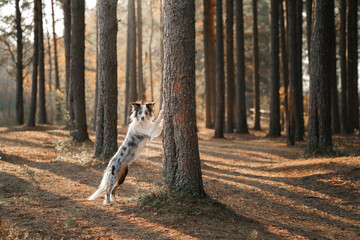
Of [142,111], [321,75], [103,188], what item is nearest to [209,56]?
[321,75]

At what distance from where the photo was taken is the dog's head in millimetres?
7082

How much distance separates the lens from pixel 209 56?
1052 inches

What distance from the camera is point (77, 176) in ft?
31.5

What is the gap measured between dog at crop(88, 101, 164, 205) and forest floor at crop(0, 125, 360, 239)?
396 millimetres

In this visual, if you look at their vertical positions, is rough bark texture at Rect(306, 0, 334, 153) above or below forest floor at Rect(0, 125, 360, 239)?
above

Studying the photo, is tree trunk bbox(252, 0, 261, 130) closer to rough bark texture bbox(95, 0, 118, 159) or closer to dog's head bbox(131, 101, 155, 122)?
rough bark texture bbox(95, 0, 118, 159)

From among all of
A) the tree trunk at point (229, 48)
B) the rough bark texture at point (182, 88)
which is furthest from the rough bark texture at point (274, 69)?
the rough bark texture at point (182, 88)

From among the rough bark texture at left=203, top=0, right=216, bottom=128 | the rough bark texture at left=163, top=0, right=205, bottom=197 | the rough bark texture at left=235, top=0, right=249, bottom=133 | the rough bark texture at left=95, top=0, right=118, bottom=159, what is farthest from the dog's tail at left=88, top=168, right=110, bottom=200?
the rough bark texture at left=203, top=0, right=216, bottom=128

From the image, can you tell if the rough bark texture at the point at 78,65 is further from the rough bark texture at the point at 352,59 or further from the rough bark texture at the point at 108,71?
the rough bark texture at the point at 352,59

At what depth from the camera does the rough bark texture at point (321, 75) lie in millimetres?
12414

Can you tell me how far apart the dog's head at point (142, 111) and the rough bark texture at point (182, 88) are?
2.98 feet

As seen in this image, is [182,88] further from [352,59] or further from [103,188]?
[352,59]

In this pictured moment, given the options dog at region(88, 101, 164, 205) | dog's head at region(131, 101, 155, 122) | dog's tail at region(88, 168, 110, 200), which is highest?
dog's head at region(131, 101, 155, 122)

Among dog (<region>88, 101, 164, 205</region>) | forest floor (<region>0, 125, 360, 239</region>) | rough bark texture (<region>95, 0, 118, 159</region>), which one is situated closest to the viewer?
forest floor (<region>0, 125, 360, 239</region>)
